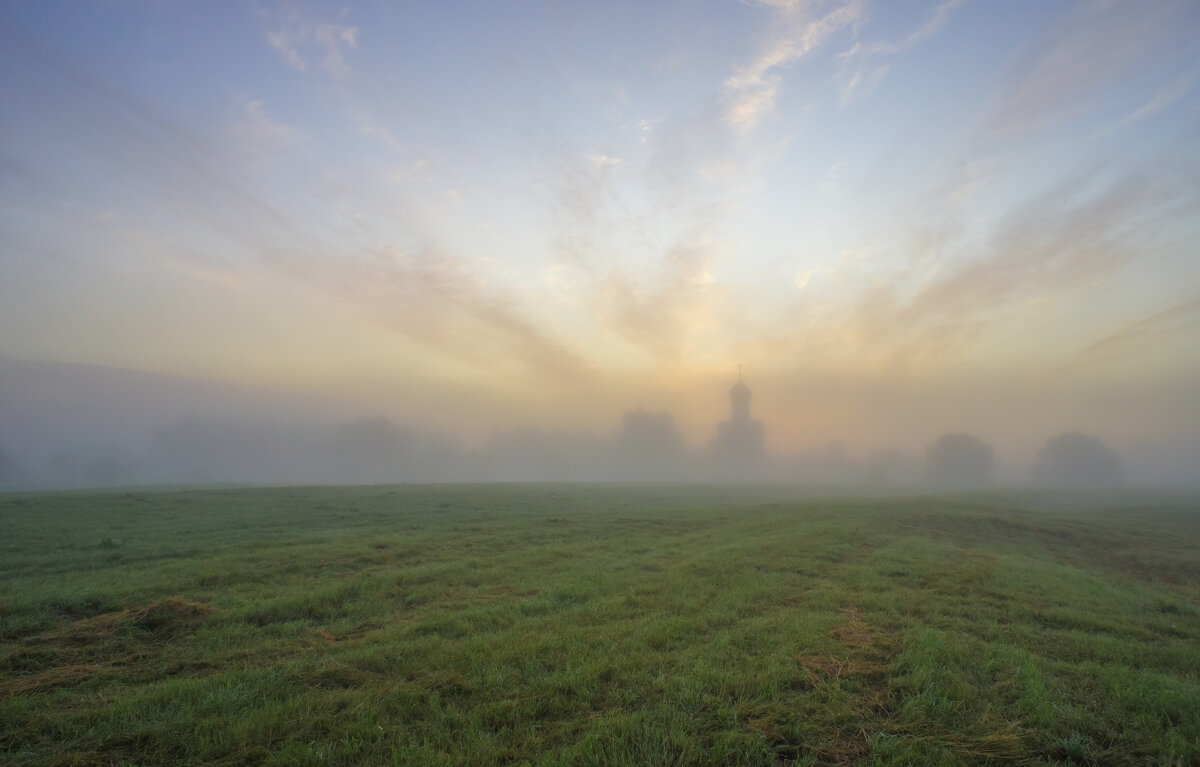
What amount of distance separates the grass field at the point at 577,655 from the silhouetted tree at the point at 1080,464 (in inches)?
5810

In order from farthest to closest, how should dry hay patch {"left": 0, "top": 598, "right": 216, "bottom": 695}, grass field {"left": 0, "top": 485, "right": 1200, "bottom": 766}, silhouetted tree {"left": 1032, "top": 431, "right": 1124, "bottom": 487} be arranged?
silhouetted tree {"left": 1032, "top": 431, "right": 1124, "bottom": 487}
dry hay patch {"left": 0, "top": 598, "right": 216, "bottom": 695}
grass field {"left": 0, "top": 485, "right": 1200, "bottom": 766}

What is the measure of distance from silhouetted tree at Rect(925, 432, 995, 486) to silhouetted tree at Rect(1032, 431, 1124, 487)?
1288cm

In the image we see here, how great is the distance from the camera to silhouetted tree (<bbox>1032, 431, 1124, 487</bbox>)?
407 ft

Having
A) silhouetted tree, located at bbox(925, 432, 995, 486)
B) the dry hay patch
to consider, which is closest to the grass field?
the dry hay patch

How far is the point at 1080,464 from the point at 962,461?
85.6 feet

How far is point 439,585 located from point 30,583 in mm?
10849

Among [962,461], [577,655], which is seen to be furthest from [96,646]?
[962,461]

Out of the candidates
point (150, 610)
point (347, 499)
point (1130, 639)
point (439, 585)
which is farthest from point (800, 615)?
point (347, 499)

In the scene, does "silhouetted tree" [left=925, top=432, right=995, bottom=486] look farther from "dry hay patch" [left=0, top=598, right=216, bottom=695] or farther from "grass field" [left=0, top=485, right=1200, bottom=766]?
"dry hay patch" [left=0, top=598, right=216, bottom=695]

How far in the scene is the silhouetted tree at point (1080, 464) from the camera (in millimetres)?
124062

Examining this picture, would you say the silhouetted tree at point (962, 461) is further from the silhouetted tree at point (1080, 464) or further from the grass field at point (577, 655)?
the grass field at point (577, 655)

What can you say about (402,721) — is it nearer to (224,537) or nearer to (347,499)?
(224,537)

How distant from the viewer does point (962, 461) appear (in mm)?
133625

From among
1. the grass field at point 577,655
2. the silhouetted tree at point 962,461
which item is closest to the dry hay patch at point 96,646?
the grass field at point 577,655
